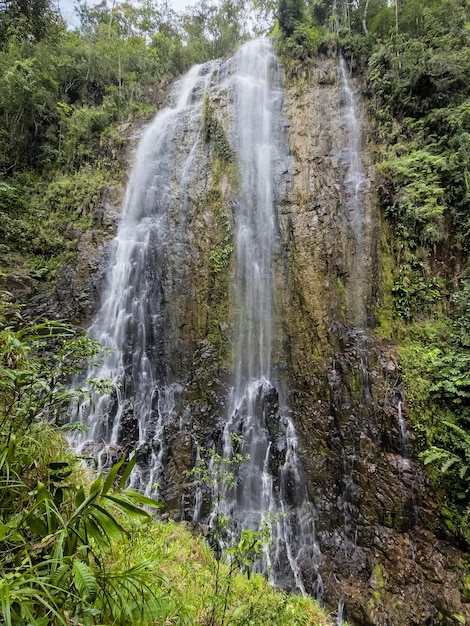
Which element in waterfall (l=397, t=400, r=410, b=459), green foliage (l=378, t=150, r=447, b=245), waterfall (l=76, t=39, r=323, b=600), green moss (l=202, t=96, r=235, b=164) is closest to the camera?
waterfall (l=397, t=400, r=410, b=459)

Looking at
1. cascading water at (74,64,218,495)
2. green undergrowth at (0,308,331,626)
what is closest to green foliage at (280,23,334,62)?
cascading water at (74,64,218,495)

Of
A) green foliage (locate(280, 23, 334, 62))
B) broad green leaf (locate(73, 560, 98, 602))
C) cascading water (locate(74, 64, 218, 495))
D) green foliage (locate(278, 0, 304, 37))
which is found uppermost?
green foliage (locate(278, 0, 304, 37))

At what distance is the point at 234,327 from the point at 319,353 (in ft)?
7.56

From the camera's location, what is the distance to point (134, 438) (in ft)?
25.1

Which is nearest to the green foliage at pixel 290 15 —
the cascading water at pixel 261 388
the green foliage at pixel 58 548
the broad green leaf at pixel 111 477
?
the cascading water at pixel 261 388

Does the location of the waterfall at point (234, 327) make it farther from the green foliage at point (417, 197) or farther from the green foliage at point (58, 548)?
the green foliage at point (58, 548)

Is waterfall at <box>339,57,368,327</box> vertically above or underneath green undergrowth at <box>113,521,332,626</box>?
above

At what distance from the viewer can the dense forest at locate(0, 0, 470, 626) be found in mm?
1509

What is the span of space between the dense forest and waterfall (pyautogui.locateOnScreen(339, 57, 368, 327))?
0.46 meters

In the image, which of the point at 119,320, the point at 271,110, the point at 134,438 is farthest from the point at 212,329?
the point at 271,110

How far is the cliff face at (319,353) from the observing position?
5859 mm

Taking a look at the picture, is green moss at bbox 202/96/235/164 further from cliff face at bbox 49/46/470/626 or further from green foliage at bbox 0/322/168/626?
green foliage at bbox 0/322/168/626

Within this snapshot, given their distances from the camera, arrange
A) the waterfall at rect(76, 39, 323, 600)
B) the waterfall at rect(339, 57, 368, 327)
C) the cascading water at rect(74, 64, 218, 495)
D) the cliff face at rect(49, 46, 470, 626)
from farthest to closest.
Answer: the waterfall at rect(339, 57, 368, 327) < the cascading water at rect(74, 64, 218, 495) < the waterfall at rect(76, 39, 323, 600) < the cliff face at rect(49, 46, 470, 626)

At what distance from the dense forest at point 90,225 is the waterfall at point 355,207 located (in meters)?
0.46
